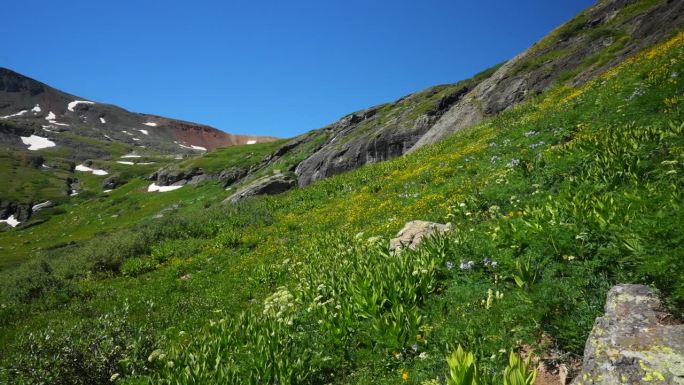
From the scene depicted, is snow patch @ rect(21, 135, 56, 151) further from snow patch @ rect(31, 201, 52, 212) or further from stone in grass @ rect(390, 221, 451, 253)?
stone in grass @ rect(390, 221, 451, 253)

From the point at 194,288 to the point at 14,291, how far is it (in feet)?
24.4

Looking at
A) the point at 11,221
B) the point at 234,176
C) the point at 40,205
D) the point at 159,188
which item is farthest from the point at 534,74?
the point at 40,205

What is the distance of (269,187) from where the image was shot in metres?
38.4

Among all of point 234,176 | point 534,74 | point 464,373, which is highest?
point 534,74

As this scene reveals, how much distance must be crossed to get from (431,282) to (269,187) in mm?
32268

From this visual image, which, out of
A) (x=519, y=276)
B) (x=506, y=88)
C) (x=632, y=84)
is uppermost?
(x=506, y=88)

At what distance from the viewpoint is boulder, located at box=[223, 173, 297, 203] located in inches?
1463

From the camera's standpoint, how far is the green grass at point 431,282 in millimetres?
5523

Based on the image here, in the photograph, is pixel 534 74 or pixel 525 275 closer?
pixel 525 275

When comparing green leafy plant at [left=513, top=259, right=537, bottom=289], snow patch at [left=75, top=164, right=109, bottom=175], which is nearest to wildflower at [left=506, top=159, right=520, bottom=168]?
green leafy plant at [left=513, top=259, right=537, bottom=289]

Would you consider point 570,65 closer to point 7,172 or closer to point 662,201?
point 662,201

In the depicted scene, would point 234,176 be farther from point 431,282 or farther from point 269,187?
point 431,282

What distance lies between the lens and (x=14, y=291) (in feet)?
50.8

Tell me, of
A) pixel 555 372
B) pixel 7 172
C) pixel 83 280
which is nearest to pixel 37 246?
pixel 83 280
